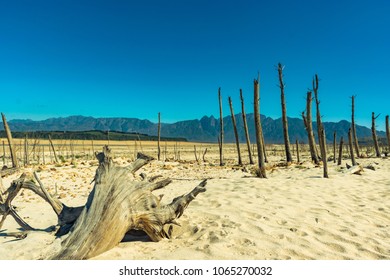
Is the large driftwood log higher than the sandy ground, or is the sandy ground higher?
the large driftwood log

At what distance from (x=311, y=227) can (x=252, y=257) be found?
1673mm

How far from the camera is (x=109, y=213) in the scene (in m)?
4.44

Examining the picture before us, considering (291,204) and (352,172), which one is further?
(352,172)

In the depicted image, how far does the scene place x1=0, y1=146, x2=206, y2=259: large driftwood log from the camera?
4.21 m

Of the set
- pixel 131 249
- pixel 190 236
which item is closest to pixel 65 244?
pixel 131 249

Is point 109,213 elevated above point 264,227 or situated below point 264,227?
above

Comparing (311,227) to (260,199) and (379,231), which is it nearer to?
(379,231)

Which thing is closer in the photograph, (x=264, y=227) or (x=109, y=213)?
(x=109, y=213)

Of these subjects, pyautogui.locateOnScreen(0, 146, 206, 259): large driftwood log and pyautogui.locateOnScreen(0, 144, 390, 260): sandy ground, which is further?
pyautogui.locateOnScreen(0, 144, 390, 260): sandy ground

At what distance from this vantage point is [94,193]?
183 inches

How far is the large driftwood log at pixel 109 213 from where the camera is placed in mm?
4207
